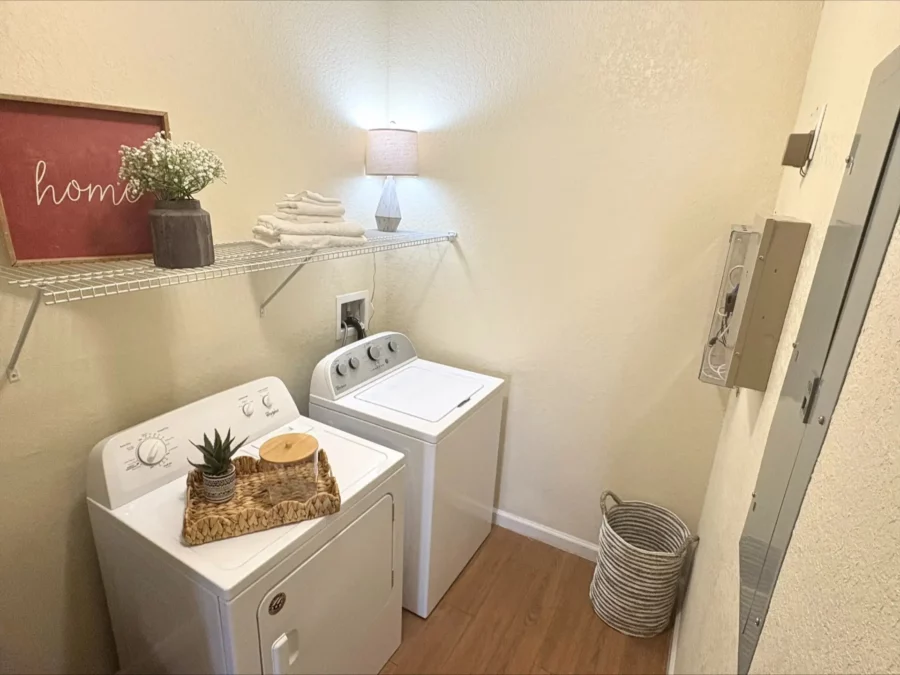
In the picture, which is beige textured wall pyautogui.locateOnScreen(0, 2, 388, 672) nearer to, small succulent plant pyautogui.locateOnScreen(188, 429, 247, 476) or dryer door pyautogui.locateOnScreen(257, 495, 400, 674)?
small succulent plant pyautogui.locateOnScreen(188, 429, 247, 476)

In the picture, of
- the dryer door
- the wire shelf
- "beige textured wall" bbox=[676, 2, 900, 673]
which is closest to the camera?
"beige textured wall" bbox=[676, 2, 900, 673]

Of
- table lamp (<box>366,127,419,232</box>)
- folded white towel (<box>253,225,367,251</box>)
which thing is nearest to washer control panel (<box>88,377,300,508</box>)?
folded white towel (<box>253,225,367,251</box>)

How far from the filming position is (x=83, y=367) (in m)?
1.33

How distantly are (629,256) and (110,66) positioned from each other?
67.9 inches

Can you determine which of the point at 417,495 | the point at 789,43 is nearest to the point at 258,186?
the point at 417,495

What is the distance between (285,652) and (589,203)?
5.74 ft

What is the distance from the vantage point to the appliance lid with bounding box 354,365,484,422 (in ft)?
5.97

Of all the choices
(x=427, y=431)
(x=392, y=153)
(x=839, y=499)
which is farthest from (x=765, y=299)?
(x=392, y=153)

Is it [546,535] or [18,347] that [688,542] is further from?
[18,347]

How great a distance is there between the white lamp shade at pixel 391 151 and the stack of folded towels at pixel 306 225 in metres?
0.49

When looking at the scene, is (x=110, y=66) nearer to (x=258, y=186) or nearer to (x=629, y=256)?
(x=258, y=186)

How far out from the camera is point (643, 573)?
181 centimetres

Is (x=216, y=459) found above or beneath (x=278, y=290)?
beneath

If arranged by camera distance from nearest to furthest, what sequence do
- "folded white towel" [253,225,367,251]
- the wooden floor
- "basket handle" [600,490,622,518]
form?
"folded white towel" [253,225,367,251] → the wooden floor → "basket handle" [600,490,622,518]
